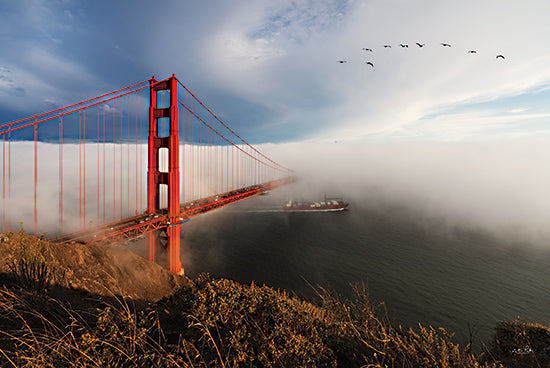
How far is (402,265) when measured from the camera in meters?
35.9

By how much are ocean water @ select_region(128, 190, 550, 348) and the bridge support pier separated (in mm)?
11218

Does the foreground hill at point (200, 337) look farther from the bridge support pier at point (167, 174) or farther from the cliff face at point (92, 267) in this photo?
the bridge support pier at point (167, 174)

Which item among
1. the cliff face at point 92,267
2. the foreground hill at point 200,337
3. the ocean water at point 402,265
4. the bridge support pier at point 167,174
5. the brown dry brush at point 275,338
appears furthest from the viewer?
the ocean water at point 402,265

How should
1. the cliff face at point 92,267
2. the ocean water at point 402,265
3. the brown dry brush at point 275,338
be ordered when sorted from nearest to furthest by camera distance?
the brown dry brush at point 275,338 < the cliff face at point 92,267 < the ocean water at point 402,265

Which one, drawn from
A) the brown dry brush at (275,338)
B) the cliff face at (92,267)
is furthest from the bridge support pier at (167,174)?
the brown dry brush at (275,338)

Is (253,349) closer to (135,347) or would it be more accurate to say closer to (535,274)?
(135,347)

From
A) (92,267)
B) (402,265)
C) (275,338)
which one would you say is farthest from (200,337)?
(402,265)

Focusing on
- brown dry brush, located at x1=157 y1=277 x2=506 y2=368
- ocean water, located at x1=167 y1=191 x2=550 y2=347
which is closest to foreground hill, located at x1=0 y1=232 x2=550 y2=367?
brown dry brush, located at x1=157 y1=277 x2=506 y2=368

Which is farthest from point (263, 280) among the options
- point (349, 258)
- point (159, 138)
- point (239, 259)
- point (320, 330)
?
point (320, 330)

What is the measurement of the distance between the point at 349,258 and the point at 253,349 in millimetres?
38809

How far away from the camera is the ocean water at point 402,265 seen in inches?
1024

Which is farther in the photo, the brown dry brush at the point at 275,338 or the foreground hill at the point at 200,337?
the brown dry brush at the point at 275,338

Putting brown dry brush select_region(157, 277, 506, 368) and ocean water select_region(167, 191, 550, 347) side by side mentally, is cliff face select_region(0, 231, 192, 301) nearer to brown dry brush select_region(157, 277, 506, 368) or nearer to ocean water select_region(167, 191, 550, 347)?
brown dry brush select_region(157, 277, 506, 368)

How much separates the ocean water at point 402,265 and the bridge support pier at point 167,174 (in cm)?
1122
